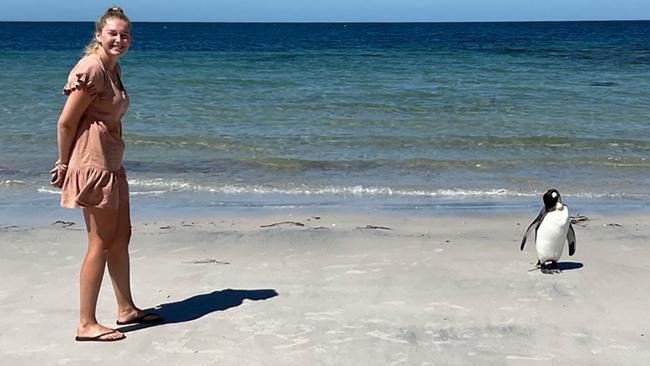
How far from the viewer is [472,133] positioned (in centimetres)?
1349

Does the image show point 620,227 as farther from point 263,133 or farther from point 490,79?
point 490,79

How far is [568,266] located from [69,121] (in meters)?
3.42

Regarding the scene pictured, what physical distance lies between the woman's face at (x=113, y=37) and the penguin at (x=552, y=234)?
9.82 ft

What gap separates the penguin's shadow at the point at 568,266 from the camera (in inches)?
238

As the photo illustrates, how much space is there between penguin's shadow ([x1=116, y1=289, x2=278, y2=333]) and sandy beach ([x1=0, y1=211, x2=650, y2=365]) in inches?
0.4

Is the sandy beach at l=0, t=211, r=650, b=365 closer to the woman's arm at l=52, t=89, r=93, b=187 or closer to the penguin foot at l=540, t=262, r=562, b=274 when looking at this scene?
the penguin foot at l=540, t=262, r=562, b=274

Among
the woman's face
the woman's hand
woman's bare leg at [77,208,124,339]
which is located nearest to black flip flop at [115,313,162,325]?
woman's bare leg at [77,208,124,339]

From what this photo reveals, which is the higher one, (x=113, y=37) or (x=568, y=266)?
(x=113, y=37)

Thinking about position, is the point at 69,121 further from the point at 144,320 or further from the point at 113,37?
the point at 144,320

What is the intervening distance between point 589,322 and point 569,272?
1.08 meters

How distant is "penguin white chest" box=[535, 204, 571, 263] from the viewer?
592 centimetres

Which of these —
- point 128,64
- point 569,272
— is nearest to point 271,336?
point 569,272

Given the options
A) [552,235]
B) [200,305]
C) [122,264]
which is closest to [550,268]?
[552,235]

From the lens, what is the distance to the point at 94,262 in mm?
4523
